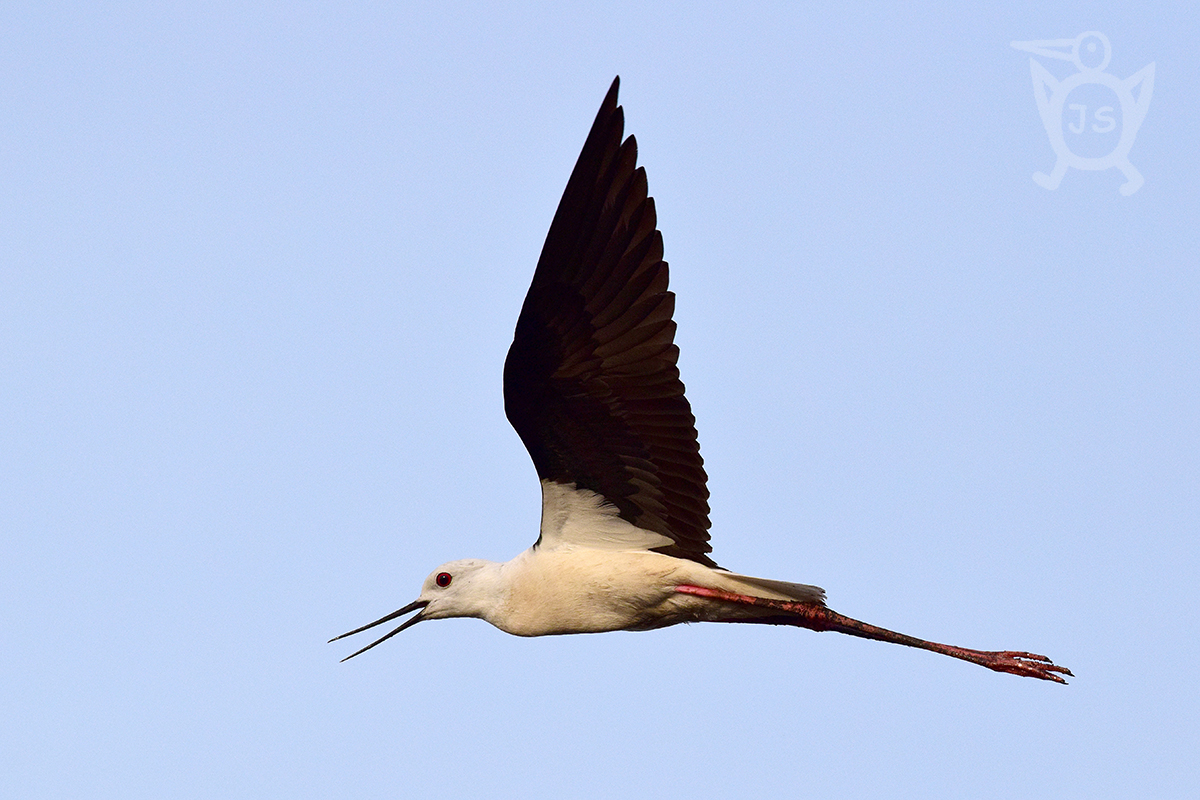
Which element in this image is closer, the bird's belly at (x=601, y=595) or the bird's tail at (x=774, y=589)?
the bird's tail at (x=774, y=589)

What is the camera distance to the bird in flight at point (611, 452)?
286 inches

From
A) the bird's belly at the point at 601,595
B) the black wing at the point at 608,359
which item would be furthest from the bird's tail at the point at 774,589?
the black wing at the point at 608,359

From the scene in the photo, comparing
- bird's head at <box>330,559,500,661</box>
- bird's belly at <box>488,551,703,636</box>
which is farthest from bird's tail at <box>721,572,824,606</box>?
bird's head at <box>330,559,500,661</box>

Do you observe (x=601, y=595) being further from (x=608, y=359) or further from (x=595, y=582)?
(x=608, y=359)

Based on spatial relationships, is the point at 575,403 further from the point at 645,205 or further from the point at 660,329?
the point at 645,205

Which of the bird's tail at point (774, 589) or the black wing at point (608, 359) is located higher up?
the black wing at point (608, 359)

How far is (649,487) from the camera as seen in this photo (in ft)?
25.9

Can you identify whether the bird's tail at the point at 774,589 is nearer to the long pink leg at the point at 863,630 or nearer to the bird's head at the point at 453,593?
the long pink leg at the point at 863,630

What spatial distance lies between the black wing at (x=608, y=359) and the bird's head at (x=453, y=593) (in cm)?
85

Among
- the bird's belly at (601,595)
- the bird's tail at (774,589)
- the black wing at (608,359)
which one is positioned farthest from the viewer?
the bird's belly at (601,595)

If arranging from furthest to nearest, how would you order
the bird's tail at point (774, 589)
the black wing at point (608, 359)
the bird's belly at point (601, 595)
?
the bird's belly at point (601, 595)
the bird's tail at point (774, 589)
the black wing at point (608, 359)

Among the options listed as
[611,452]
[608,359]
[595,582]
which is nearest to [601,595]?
[595,582]

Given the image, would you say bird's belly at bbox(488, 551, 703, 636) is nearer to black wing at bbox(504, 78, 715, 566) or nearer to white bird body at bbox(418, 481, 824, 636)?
white bird body at bbox(418, 481, 824, 636)

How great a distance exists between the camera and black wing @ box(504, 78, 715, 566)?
722cm
